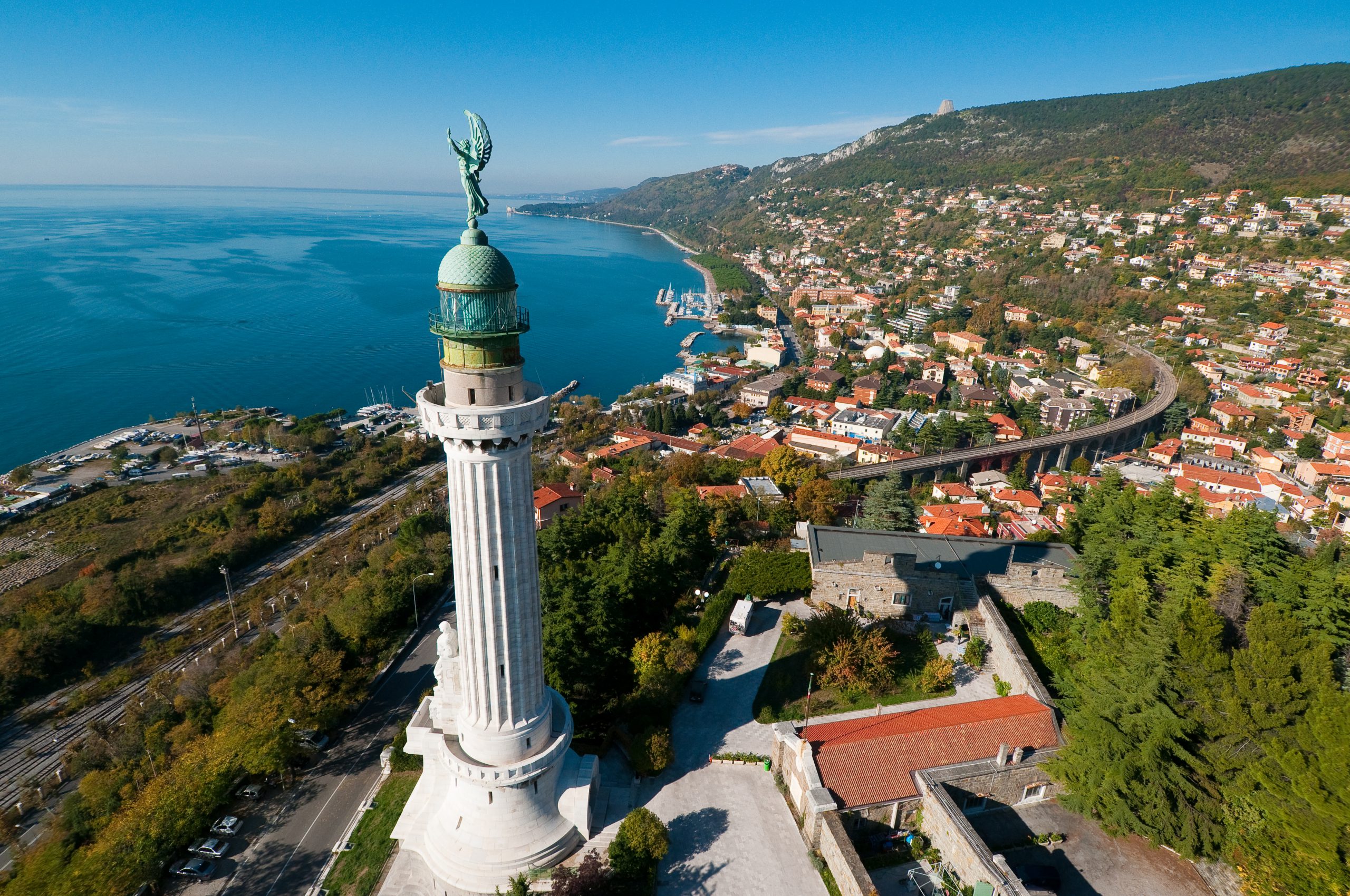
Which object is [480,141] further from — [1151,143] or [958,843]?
[1151,143]

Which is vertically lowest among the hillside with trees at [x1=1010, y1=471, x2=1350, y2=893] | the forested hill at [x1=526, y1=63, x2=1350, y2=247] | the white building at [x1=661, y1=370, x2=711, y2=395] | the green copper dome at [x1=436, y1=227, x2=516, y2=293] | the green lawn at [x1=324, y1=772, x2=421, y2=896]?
the white building at [x1=661, y1=370, x2=711, y2=395]

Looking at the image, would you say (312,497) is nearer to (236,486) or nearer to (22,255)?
(236,486)

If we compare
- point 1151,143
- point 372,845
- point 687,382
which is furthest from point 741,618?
point 1151,143

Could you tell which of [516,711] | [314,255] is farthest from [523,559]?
[314,255]

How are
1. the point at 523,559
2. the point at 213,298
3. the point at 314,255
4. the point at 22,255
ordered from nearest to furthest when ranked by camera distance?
the point at 523,559
the point at 213,298
the point at 22,255
the point at 314,255

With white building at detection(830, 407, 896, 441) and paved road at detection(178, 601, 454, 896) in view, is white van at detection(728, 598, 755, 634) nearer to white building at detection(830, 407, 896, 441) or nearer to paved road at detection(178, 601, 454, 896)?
paved road at detection(178, 601, 454, 896)

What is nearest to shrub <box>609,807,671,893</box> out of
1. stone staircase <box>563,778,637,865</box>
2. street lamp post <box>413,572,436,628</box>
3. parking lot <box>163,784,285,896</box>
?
stone staircase <box>563,778,637,865</box>
